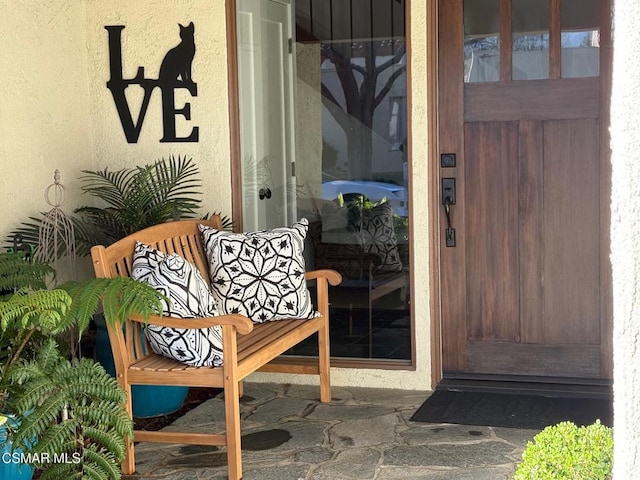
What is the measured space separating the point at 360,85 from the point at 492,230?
103cm

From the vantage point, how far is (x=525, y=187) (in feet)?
15.4

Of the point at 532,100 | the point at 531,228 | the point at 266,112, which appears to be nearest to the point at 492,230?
the point at 531,228

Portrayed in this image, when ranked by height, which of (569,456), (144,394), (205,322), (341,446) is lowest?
(341,446)

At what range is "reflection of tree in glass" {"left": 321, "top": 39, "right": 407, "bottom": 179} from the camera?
4.68 m

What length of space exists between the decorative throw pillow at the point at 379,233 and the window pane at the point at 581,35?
3.94 feet

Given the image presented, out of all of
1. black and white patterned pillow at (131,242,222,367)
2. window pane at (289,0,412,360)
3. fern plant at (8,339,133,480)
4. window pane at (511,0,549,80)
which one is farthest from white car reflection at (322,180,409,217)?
fern plant at (8,339,133,480)

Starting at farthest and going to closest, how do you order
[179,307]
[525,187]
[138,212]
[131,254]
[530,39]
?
[525,187] < [530,39] < [138,212] < [131,254] < [179,307]

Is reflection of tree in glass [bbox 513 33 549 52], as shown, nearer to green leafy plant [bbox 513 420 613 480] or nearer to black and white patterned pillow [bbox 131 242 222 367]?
black and white patterned pillow [bbox 131 242 222 367]

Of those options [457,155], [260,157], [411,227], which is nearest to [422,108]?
[457,155]

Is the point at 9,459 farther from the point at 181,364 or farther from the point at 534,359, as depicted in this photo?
the point at 534,359

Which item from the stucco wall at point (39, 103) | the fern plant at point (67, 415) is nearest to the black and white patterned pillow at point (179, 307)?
the fern plant at point (67, 415)

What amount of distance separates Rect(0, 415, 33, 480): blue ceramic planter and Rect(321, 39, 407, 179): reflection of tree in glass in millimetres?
2322

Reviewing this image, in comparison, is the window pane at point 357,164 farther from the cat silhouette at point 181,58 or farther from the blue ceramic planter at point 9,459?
the blue ceramic planter at point 9,459

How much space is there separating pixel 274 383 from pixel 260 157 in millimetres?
1260
